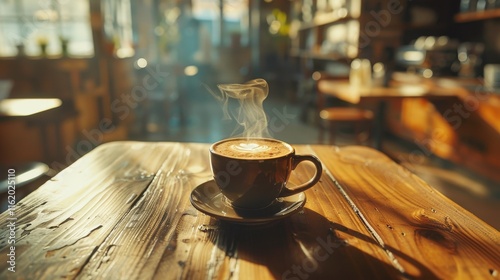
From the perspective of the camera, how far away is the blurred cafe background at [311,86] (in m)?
3.05

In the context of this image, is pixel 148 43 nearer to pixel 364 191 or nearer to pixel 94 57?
pixel 94 57

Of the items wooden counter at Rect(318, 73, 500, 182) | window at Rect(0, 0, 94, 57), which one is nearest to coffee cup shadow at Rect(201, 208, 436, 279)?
wooden counter at Rect(318, 73, 500, 182)

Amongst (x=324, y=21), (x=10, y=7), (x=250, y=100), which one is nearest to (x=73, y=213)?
(x=250, y=100)

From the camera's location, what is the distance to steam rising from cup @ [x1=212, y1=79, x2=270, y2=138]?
0.82m

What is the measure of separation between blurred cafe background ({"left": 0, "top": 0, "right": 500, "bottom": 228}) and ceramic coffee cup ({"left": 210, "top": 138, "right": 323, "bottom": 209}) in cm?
130

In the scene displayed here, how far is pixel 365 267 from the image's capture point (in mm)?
544

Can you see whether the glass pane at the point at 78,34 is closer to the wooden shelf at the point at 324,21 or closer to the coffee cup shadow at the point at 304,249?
the wooden shelf at the point at 324,21

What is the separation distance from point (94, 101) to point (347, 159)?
171 inches

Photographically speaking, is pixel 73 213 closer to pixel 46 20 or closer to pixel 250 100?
pixel 250 100

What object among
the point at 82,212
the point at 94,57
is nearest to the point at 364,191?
the point at 82,212

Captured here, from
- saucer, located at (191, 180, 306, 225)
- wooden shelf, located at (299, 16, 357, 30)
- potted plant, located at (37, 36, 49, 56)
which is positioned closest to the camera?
saucer, located at (191, 180, 306, 225)

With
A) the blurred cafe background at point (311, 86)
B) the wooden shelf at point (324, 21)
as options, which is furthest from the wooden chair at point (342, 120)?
the wooden shelf at point (324, 21)

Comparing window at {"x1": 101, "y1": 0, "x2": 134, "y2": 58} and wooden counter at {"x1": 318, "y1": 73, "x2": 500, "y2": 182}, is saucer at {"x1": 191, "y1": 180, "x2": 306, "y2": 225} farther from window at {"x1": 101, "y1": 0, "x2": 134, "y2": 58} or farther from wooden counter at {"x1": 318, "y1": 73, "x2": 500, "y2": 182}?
window at {"x1": 101, "y1": 0, "x2": 134, "y2": 58}

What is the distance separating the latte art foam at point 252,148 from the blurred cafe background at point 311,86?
Result: 4.13 feet
